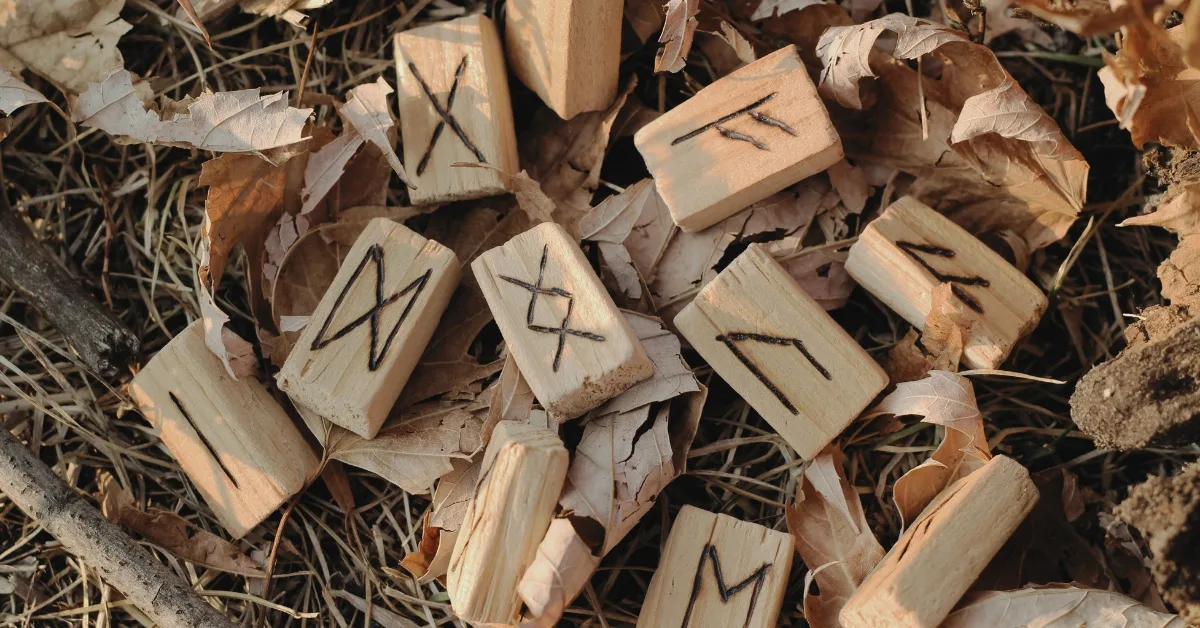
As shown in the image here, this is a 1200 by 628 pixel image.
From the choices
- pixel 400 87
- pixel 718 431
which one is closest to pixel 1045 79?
pixel 718 431

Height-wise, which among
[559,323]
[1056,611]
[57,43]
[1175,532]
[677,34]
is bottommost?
[1056,611]

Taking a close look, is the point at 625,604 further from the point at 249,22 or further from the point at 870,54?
the point at 249,22

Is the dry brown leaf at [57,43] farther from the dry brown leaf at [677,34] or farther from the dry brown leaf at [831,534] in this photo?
the dry brown leaf at [831,534]

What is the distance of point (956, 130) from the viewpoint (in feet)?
6.27

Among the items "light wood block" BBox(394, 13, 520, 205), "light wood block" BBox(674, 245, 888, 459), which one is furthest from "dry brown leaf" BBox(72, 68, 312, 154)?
"light wood block" BBox(674, 245, 888, 459)

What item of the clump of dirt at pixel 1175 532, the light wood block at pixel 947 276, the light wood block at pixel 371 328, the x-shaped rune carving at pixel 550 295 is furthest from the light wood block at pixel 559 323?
the clump of dirt at pixel 1175 532

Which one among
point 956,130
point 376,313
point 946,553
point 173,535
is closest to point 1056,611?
point 946,553

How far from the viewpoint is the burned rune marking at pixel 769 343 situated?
190cm

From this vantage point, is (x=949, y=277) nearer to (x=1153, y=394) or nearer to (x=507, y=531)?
(x=1153, y=394)

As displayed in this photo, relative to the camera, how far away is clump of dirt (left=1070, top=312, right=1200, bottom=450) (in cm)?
162

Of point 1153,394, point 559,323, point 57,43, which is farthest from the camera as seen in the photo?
point 57,43

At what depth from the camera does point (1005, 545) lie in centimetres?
190

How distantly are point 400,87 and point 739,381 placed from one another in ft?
3.46

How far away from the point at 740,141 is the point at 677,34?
0.88 ft
